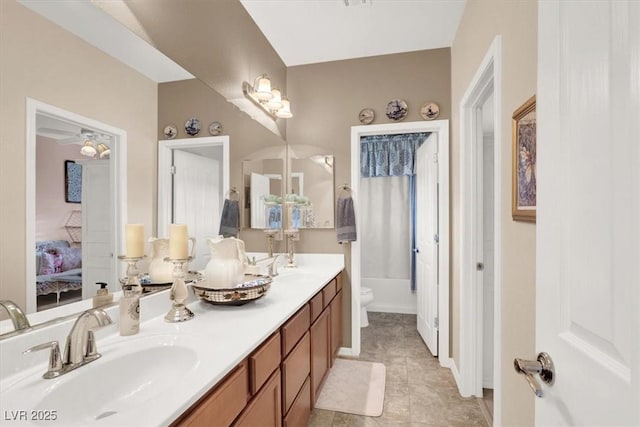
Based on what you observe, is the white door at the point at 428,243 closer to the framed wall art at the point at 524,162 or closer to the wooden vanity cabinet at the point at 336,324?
the wooden vanity cabinet at the point at 336,324

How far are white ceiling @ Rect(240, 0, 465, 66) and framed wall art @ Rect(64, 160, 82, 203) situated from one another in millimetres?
1771

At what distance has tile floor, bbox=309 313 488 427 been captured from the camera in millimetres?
1907

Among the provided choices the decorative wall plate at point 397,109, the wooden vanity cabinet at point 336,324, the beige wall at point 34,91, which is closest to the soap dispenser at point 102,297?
the beige wall at point 34,91

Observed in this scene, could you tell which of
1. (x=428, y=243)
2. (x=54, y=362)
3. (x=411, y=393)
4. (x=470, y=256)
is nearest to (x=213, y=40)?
(x=54, y=362)

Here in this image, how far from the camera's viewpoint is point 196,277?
5.30ft

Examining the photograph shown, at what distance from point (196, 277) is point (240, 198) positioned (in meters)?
0.76

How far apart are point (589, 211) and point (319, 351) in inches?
70.8

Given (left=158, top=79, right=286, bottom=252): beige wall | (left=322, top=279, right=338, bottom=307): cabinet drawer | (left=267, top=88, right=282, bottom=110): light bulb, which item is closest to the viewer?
(left=158, top=79, right=286, bottom=252): beige wall

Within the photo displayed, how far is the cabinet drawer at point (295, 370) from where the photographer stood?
4.61 feet

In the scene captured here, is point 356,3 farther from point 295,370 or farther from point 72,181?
point 295,370

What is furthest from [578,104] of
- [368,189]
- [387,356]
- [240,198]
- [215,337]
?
[368,189]

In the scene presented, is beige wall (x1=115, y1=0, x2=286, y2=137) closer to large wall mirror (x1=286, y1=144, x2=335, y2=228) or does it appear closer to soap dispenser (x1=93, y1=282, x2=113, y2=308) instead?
large wall mirror (x1=286, y1=144, x2=335, y2=228)

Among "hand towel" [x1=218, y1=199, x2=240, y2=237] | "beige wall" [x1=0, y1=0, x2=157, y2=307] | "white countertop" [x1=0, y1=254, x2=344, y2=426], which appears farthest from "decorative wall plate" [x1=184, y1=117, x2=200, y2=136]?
"white countertop" [x1=0, y1=254, x2=344, y2=426]

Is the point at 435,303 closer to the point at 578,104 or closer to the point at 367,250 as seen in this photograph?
the point at 367,250
